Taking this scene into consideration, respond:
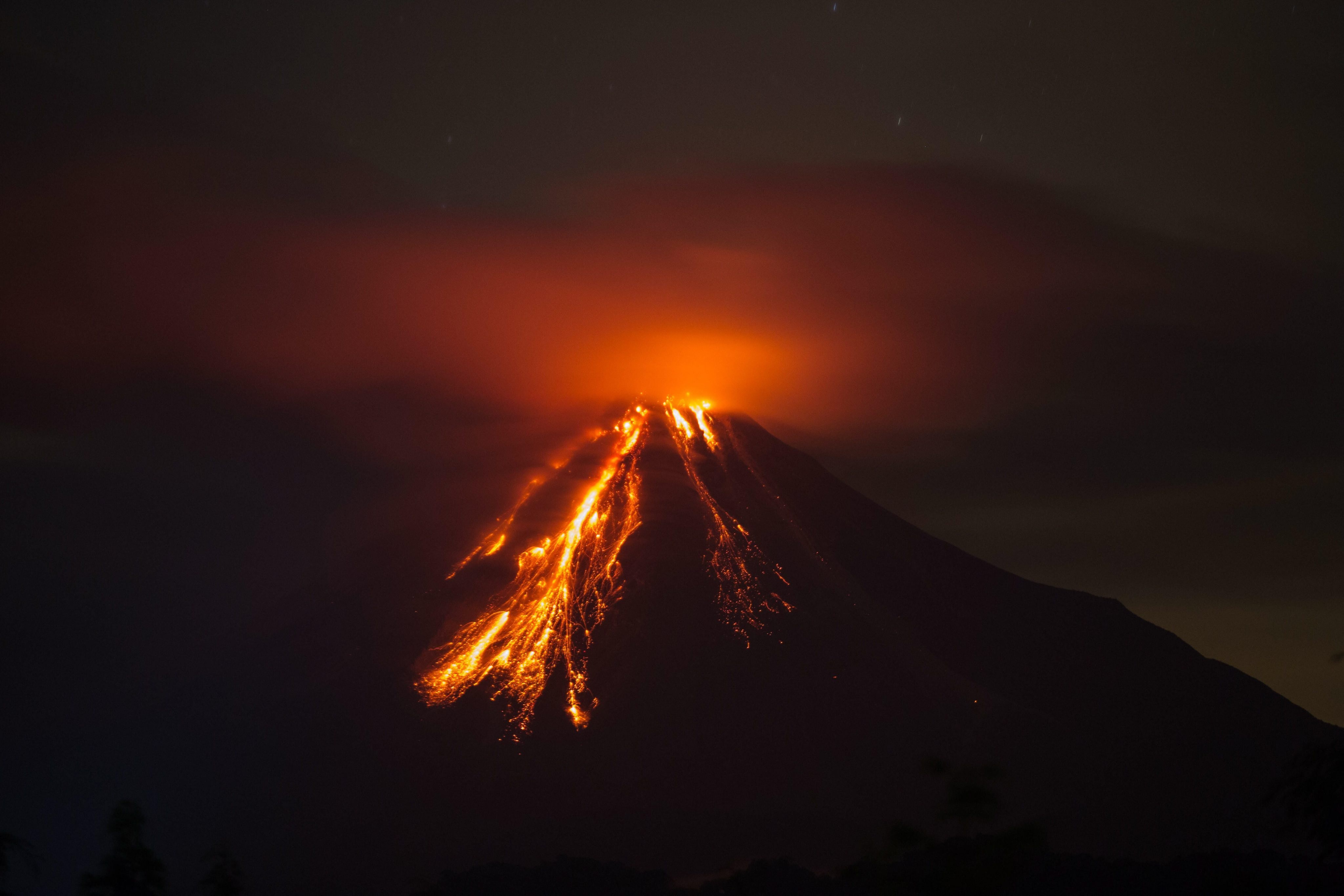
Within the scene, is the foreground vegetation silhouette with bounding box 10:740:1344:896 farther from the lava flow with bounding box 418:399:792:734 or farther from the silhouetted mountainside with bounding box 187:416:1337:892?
the lava flow with bounding box 418:399:792:734

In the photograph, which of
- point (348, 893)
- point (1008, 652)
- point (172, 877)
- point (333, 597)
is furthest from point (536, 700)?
point (1008, 652)

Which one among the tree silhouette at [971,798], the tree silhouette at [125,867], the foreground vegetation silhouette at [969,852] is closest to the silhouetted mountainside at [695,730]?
the foreground vegetation silhouette at [969,852]

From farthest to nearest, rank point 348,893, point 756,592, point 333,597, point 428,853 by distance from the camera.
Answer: point 333,597 → point 756,592 → point 428,853 → point 348,893

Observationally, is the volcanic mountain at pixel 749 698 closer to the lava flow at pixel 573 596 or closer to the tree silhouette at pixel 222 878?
the lava flow at pixel 573 596


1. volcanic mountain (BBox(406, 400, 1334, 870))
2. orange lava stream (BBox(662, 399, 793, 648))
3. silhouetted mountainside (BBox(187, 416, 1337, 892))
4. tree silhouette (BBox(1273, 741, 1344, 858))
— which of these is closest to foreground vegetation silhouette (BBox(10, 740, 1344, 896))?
tree silhouette (BBox(1273, 741, 1344, 858))

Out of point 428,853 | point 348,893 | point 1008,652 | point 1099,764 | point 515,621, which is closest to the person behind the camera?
point 348,893

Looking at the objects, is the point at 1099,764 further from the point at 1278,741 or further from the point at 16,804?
the point at 16,804
